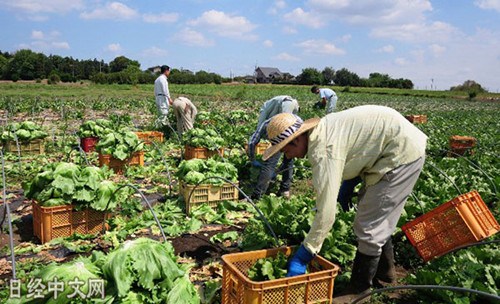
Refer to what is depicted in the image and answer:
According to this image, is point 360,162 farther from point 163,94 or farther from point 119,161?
point 163,94

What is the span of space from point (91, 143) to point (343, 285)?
7216 millimetres

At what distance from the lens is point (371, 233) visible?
3.39 meters

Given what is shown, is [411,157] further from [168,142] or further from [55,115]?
[55,115]

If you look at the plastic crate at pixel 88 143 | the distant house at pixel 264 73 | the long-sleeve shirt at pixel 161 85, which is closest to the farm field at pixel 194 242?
the plastic crate at pixel 88 143

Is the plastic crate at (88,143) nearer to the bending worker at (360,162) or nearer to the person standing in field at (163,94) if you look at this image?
the person standing in field at (163,94)

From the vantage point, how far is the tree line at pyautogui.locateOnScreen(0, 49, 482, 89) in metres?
55.8

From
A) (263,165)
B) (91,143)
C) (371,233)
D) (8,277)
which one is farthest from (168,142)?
(371,233)

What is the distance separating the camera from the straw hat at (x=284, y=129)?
2.86 meters

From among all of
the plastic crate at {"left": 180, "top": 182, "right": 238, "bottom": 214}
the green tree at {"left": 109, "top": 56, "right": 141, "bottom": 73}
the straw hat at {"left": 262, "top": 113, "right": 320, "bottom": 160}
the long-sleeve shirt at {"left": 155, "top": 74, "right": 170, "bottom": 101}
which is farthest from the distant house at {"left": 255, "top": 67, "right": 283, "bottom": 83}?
the straw hat at {"left": 262, "top": 113, "right": 320, "bottom": 160}

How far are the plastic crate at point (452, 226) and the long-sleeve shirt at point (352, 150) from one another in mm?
712

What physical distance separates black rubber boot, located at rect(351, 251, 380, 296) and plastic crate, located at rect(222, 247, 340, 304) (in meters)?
0.50

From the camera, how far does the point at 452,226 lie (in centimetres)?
368

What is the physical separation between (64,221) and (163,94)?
6799 mm

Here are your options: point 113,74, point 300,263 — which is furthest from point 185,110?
point 113,74
